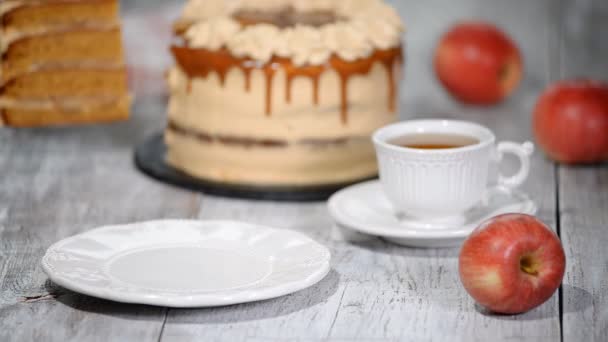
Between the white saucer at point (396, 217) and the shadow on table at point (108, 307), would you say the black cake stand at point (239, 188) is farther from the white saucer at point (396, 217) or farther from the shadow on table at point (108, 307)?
the shadow on table at point (108, 307)

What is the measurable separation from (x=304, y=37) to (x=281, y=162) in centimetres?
23

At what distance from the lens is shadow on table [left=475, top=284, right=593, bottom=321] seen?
1.37 meters

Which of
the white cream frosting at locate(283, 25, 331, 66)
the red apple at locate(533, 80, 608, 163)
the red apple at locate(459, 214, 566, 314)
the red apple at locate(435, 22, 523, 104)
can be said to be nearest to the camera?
the red apple at locate(459, 214, 566, 314)

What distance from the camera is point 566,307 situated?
55.2 inches

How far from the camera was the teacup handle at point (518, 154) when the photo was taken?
1.68 m

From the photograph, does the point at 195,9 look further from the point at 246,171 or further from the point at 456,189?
the point at 456,189

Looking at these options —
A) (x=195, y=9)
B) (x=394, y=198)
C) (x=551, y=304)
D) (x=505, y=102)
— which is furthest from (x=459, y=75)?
(x=551, y=304)

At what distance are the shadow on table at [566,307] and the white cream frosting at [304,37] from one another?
0.62 metres

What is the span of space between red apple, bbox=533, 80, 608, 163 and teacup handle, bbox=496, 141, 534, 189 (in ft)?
1.29

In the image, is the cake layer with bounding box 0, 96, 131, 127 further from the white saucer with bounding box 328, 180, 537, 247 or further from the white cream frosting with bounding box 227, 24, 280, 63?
the white saucer with bounding box 328, 180, 537, 247

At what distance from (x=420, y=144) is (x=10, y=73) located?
1108mm

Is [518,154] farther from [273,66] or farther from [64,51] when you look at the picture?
[64,51]

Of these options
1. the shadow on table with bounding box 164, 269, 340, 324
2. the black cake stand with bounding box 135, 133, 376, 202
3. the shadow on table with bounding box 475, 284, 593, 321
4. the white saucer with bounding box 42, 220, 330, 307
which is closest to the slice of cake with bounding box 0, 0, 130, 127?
the black cake stand with bounding box 135, 133, 376, 202

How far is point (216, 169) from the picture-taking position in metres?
1.95
